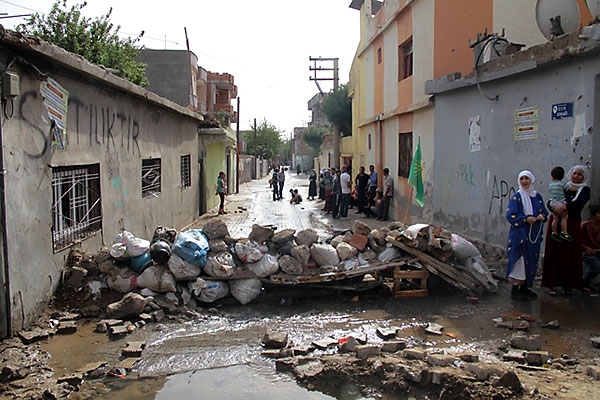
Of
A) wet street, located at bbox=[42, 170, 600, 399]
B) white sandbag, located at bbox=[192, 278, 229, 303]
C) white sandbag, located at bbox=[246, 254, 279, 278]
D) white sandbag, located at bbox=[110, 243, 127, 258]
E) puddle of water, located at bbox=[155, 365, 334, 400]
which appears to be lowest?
puddle of water, located at bbox=[155, 365, 334, 400]

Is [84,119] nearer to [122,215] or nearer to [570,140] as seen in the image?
[122,215]

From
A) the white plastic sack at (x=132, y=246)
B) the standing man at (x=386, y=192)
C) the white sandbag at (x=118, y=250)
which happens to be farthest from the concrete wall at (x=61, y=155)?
the standing man at (x=386, y=192)

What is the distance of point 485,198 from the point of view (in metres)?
9.23

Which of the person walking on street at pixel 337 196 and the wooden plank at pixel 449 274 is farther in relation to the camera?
the person walking on street at pixel 337 196

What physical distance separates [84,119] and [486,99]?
655 centimetres

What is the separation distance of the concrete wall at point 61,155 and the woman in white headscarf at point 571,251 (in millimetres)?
6171

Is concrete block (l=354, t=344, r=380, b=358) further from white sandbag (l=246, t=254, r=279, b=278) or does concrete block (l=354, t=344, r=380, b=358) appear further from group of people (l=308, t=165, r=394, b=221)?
group of people (l=308, t=165, r=394, b=221)

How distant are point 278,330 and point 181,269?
5.35 feet

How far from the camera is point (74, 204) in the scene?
7125mm

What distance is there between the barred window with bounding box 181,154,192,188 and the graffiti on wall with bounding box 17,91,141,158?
17.6ft

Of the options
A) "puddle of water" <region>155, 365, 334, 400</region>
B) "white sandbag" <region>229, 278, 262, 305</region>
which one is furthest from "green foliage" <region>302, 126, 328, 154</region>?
"puddle of water" <region>155, 365, 334, 400</region>

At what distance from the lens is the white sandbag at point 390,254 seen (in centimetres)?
696

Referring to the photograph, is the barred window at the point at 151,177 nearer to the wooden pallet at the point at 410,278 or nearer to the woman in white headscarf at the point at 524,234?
the wooden pallet at the point at 410,278

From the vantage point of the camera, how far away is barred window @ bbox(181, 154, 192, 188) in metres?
15.4
